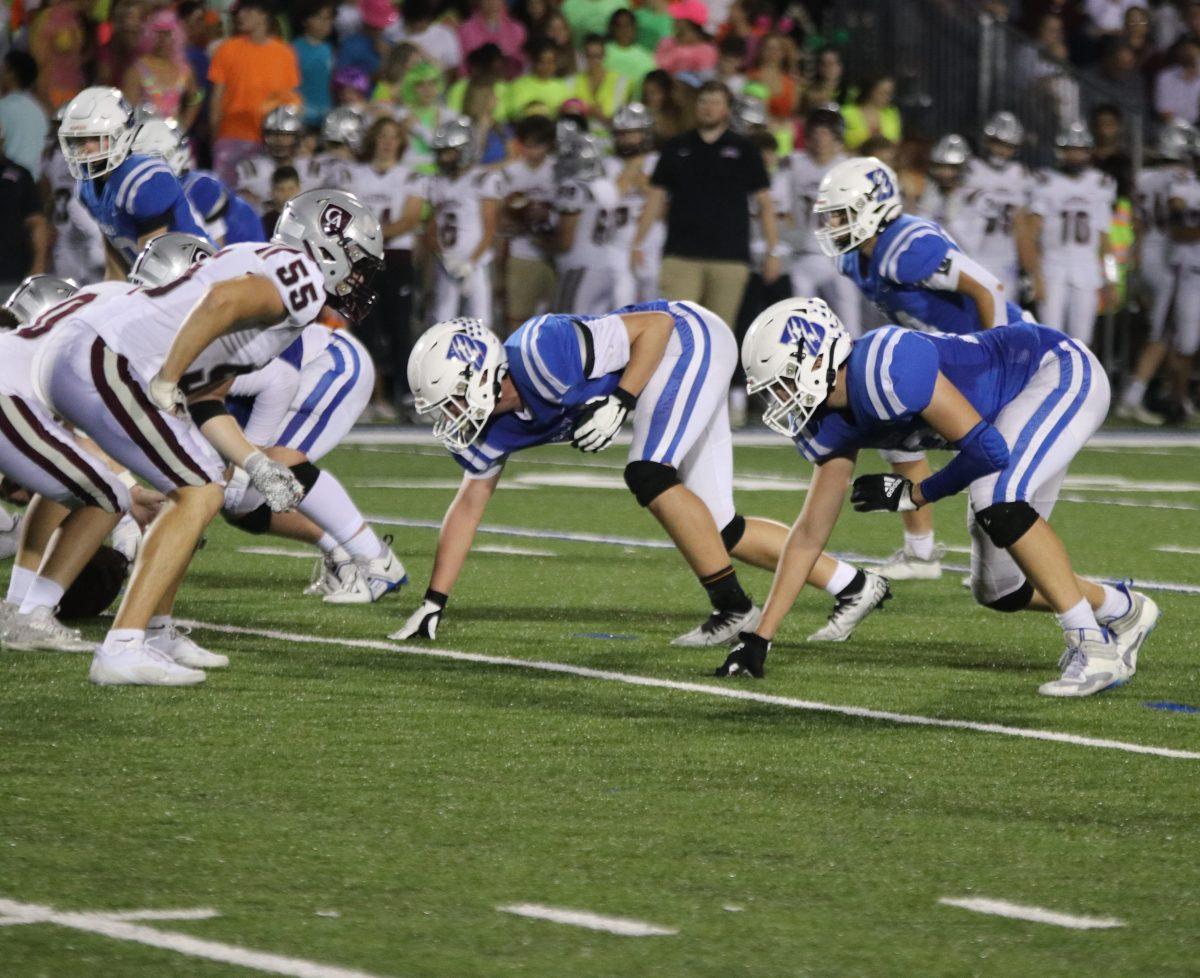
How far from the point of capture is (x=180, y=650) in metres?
6.61

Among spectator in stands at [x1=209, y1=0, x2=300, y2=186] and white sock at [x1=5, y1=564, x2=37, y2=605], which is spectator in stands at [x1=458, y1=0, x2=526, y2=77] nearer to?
spectator in stands at [x1=209, y1=0, x2=300, y2=186]

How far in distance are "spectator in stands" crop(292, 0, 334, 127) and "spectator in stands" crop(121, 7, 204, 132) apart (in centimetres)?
102

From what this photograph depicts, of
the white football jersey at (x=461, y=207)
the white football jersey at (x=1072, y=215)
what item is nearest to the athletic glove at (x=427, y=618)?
the white football jersey at (x=461, y=207)

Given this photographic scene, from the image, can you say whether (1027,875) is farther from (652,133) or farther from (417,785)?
(652,133)

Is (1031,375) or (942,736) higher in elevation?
(1031,375)

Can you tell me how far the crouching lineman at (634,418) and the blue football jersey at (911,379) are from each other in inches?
22.3

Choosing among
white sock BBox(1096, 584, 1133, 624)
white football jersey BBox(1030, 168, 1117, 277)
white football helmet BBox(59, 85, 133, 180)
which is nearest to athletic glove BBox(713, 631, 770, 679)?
white sock BBox(1096, 584, 1133, 624)

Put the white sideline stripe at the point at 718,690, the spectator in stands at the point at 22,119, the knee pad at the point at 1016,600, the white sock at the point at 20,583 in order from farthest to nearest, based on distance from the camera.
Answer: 1. the spectator in stands at the point at 22,119
2. the white sock at the point at 20,583
3. the knee pad at the point at 1016,600
4. the white sideline stripe at the point at 718,690

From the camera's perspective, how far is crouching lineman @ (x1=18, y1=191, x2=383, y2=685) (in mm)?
6094

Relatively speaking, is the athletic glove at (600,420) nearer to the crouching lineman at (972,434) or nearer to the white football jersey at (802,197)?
the crouching lineman at (972,434)

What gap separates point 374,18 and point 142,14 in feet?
6.61

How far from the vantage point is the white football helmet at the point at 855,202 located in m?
8.01

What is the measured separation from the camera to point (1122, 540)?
32.8 feet

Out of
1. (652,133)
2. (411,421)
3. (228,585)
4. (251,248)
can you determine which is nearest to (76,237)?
(411,421)
